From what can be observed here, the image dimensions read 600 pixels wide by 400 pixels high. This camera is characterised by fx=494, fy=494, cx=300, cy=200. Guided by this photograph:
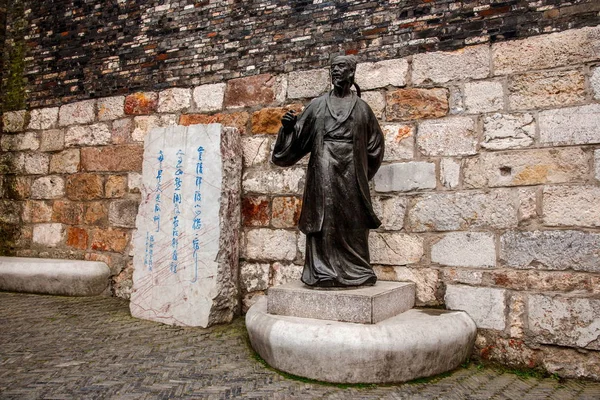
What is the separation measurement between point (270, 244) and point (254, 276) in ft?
1.14

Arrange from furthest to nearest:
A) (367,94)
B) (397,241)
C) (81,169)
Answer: (81,169) → (367,94) → (397,241)

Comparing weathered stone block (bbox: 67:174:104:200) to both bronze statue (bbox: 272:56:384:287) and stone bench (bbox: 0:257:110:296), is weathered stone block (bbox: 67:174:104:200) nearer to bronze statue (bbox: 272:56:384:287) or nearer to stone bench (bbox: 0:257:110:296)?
stone bench (bbox: 0:257:110:296)

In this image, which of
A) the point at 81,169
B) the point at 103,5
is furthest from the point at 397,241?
the point at 103,5

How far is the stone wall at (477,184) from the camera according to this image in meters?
3.56

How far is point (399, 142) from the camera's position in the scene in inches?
167

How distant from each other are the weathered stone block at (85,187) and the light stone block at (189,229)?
3.40ft

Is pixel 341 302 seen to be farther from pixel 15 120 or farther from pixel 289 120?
pixel 15 120

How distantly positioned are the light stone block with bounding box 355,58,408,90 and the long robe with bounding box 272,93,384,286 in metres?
0.80

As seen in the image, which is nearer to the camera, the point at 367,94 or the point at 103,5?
the point at 367,94

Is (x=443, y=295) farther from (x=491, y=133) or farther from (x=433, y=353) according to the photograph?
(x=491, y=133)

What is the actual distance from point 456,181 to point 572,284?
1113mm

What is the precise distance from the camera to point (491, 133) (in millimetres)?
3895

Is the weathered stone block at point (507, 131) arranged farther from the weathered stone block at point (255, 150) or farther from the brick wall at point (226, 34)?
the weathered stone block at point (255, 150)

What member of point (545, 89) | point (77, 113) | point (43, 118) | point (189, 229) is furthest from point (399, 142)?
point (43, 118)
